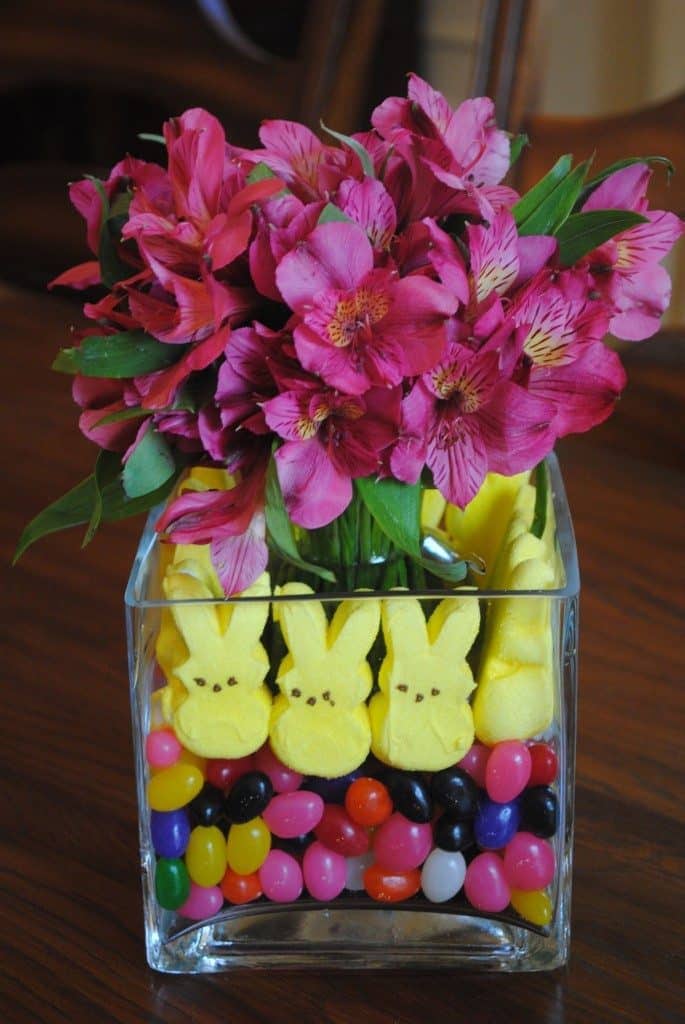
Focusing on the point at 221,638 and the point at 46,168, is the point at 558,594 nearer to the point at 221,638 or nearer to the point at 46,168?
the point at 221,638

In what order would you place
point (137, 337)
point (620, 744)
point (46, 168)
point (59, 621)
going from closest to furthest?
point (137, 337)
point (620, 744)
point (59, 621)
point (46, 168)

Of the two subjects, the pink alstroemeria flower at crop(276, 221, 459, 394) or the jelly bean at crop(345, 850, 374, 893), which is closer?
the pink alstroemeria flower at crop(276, 221, 459, 394)

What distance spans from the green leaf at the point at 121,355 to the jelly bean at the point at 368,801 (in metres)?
0.19

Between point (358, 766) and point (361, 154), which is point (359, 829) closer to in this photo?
point (358, 766)

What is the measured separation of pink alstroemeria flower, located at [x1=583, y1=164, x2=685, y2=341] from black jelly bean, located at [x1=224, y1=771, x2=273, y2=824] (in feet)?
0.80

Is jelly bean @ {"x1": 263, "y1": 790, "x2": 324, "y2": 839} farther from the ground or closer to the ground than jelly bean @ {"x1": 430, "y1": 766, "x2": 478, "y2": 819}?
closer to the ground

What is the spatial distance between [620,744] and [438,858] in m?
0.19

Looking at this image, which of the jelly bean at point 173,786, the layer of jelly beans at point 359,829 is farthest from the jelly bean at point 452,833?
the jelly bean at point 173,786

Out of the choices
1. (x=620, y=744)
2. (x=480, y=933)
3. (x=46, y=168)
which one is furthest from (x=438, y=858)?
(x=46, y=168)

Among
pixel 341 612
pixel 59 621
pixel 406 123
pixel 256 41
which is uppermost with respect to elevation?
pixel 406 123

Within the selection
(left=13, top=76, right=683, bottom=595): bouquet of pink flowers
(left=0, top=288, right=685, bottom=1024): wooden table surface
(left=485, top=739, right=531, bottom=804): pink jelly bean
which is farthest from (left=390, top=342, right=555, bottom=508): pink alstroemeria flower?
(left=0, top=288, right=685, bottom=1024): wooden table surface

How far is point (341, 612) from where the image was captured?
21.6 inches

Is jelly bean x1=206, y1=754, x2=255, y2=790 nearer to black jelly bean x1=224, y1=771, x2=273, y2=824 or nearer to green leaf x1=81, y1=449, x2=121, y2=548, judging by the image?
black jelly bean x1=224, y1=771, x2=273, y2=824

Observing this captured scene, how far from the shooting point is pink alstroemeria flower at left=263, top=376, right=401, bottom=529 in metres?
0.51
